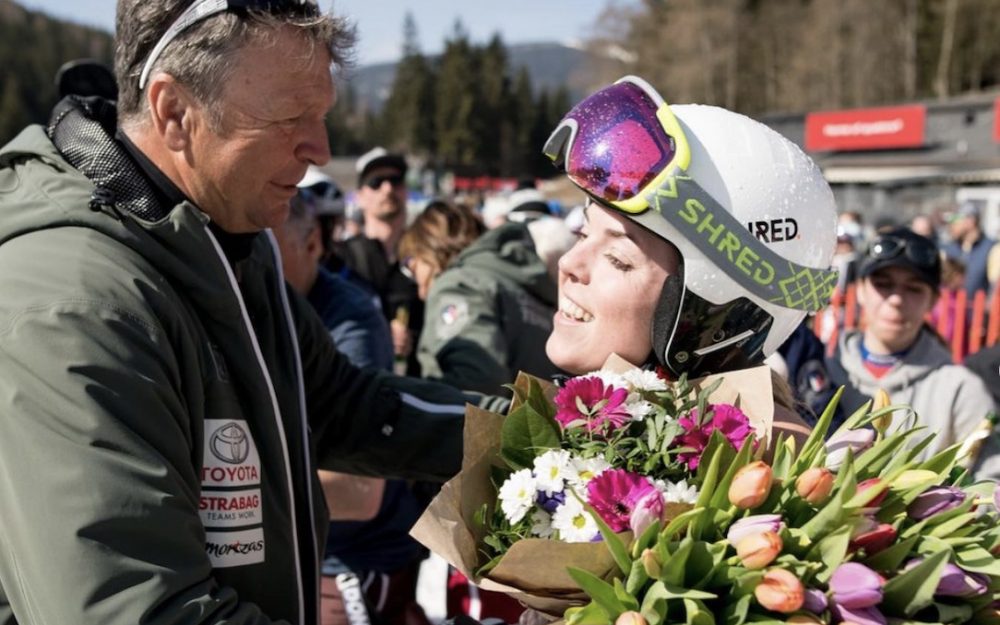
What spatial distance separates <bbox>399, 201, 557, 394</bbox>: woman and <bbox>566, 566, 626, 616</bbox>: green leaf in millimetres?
2369

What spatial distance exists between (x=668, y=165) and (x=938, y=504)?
76 cm

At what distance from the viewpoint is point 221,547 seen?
70.4 inches

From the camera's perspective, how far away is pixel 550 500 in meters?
1.49

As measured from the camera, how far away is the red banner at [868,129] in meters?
39.8

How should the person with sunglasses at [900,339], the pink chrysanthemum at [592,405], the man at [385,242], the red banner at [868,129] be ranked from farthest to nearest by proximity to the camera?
1. the red banner at [868,129]
2. the man at [385,242]
3. the person with sunglasses at [900,339]
4. the pink chrysanthemum at [592,405]

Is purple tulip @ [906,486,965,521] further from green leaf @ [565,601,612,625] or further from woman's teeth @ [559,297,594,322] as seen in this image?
woman's teeth @ [559,297,594,322]

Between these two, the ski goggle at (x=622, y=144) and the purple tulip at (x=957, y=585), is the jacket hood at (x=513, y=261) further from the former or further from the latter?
the purple tulip at (x=957, y=585)

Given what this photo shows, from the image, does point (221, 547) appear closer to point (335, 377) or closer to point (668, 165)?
point (335, 377)

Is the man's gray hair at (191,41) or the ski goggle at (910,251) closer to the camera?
the man's gray hair at (191,41)

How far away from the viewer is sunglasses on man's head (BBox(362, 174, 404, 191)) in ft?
22.7

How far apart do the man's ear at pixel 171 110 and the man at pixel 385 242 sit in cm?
354

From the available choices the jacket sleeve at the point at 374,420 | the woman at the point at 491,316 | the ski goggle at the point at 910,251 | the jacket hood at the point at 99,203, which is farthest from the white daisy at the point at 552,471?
the ski goggle at the point at 910,251

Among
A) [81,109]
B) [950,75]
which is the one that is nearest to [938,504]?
[81,109]

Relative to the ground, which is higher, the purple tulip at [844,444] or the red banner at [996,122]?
the purple tulip at [844,444]
